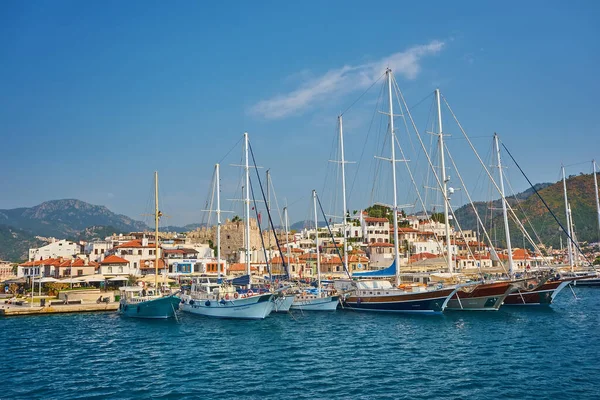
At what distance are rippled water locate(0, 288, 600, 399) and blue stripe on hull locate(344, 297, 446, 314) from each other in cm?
154

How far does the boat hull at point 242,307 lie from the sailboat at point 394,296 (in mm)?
9753

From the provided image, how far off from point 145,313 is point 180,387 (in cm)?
2517

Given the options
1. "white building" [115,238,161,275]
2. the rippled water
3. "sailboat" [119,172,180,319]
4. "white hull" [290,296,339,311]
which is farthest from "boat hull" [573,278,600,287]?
"white building" [115,238,161,275]

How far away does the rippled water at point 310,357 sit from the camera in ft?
73.5

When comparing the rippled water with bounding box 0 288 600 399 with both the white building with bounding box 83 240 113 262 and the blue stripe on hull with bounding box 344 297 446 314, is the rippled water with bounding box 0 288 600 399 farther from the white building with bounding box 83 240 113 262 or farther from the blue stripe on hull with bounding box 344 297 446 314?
the white building with bounding box 83 240 113 262

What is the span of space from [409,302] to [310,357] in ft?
63.6

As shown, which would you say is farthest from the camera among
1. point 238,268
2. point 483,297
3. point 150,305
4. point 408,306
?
point 238,268

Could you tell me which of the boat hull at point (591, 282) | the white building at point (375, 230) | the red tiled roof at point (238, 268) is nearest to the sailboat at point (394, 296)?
the red tiled roof at point (238, 268)

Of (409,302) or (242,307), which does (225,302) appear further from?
(409,302)

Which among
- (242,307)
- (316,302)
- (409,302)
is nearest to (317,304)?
(316,302)

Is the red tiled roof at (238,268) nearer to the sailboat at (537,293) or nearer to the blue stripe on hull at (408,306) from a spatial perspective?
the blue stripe on hull at (408,306)

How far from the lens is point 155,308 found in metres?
45.8

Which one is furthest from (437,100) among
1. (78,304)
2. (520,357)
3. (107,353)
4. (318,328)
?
(78,304)

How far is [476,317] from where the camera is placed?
43.3m
